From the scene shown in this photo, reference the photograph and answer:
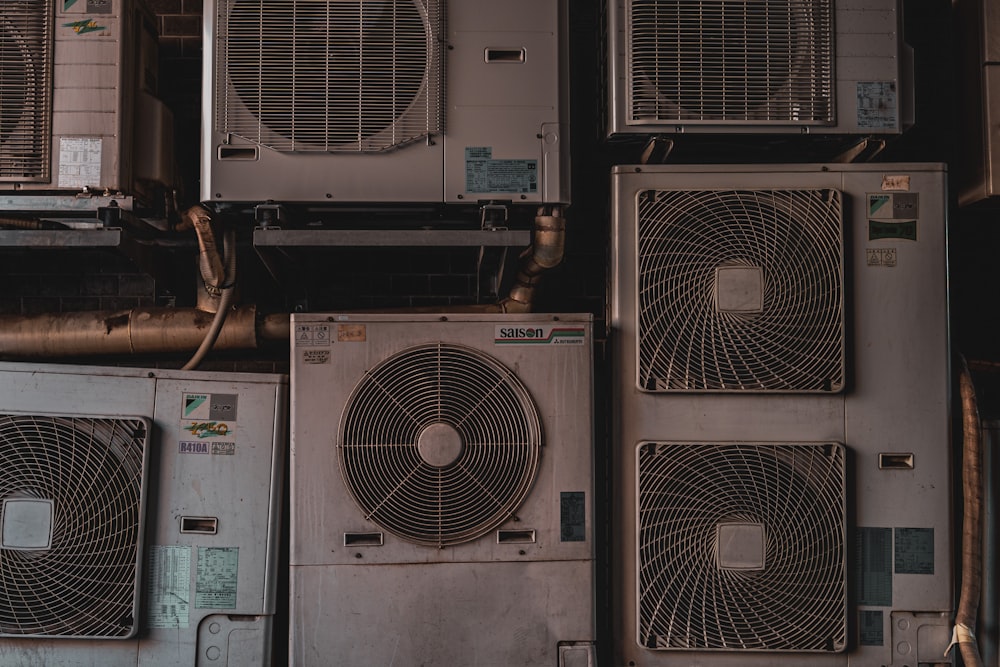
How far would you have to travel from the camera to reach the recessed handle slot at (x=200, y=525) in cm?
183

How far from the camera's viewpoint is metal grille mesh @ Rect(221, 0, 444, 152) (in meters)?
1.79

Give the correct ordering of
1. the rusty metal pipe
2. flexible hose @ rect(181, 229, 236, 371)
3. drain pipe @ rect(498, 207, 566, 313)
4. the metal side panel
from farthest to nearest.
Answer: the rusty metal pipe, flexible hose @ rect(181, 229, 236, 371), drain pipe @ rect(498, 207, 566, 313), the metal side panel

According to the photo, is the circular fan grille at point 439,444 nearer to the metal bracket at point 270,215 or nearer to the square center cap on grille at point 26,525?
the metal bracket at point 270,215

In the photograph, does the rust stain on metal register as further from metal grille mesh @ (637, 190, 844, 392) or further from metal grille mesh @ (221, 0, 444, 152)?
metal grille mesh @ (637, 190, 844, 392)

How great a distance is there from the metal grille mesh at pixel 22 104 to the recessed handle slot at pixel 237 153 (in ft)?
1.41

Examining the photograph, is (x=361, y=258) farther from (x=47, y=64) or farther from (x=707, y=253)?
(x=707, y=253)

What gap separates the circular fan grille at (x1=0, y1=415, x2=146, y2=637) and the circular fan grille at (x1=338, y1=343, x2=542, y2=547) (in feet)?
1.81

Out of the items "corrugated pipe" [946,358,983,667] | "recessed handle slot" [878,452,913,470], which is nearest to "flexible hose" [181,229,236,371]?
"recessed handle slot" [878,452,913,470]

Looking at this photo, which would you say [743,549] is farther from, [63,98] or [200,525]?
[63,98]

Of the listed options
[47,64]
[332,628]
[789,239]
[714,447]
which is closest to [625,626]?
[714,447]

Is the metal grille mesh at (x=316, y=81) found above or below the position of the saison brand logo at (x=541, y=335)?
above

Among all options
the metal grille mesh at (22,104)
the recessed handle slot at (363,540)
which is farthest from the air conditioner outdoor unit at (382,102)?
the recessed handle slot at (363,540)

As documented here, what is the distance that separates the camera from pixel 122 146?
184cm

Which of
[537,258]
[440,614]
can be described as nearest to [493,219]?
[537,258]
